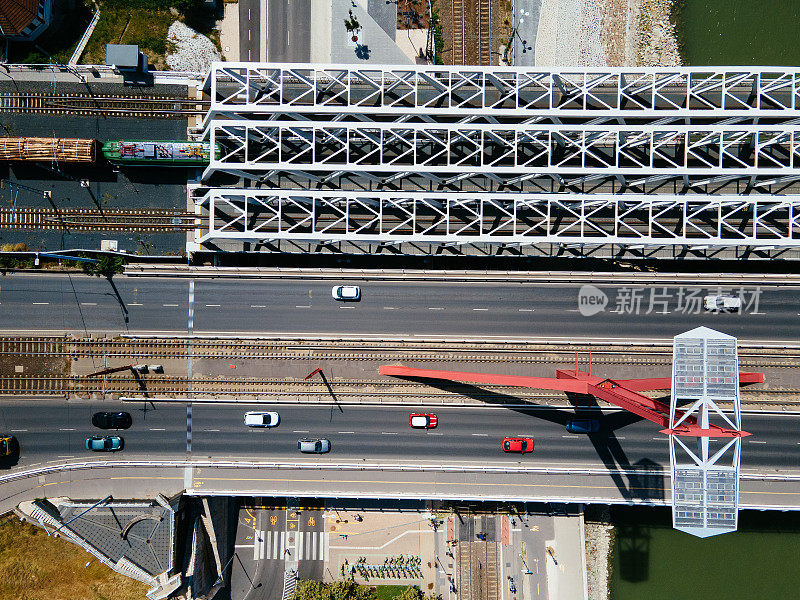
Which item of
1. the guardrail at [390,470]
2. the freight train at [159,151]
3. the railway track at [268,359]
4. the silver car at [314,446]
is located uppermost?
the freight train at [159,151]

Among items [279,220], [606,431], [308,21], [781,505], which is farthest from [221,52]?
[781,505]

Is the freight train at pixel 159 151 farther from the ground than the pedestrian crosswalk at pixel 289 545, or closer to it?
farther from the ground

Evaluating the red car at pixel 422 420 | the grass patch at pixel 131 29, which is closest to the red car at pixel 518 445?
the red car at pixel 422 420

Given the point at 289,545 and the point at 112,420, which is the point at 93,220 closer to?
the point at 112,420

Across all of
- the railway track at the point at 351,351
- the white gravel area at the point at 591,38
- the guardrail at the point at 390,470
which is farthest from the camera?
the white gravel area at the point at 591,38

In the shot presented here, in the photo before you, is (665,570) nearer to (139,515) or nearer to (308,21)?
(139,515)

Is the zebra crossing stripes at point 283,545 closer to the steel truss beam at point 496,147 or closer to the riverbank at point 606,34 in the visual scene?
the steel truss beam at point 496,147

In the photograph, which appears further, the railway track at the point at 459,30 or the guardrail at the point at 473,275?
the railway track at the point at 459,30
